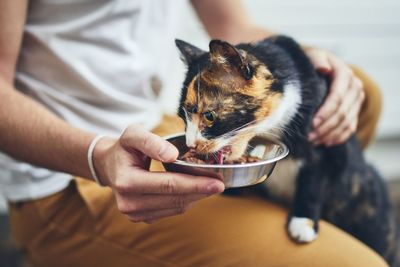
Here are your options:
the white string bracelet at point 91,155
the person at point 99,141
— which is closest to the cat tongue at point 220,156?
the person at point 99,141

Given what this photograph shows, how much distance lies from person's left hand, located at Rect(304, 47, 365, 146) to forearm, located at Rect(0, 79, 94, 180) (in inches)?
17.9

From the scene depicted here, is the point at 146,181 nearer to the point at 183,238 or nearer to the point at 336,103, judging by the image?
the point at 183,238

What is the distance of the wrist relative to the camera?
2.58 feet

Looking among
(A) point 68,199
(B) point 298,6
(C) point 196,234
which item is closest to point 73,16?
(A) point 68,199

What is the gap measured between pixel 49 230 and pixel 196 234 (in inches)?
12.5

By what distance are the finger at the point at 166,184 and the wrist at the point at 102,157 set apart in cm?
7

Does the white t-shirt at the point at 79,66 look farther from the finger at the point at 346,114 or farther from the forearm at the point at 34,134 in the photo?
the finger at the point at 346,114

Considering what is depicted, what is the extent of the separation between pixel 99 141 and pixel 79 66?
0.86 feet

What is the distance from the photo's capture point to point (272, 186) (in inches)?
42.5

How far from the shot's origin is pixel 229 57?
0.69 meters

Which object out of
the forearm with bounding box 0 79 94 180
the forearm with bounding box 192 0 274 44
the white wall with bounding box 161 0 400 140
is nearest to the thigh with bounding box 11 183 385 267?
the forearm with bounding box 0 79 94 180

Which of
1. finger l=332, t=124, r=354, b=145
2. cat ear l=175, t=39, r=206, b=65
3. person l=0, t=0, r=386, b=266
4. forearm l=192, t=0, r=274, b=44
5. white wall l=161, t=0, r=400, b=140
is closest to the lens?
cat ear l=175, t=39, r=206, b=65

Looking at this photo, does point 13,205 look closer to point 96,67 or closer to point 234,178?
point 96,67

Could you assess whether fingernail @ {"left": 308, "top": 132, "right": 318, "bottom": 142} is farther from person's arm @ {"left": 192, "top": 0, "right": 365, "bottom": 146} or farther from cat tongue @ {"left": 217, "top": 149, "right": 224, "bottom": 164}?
cat tongue @ {"left": 217, "top": 149, "right": 224, "bottom": 164}
